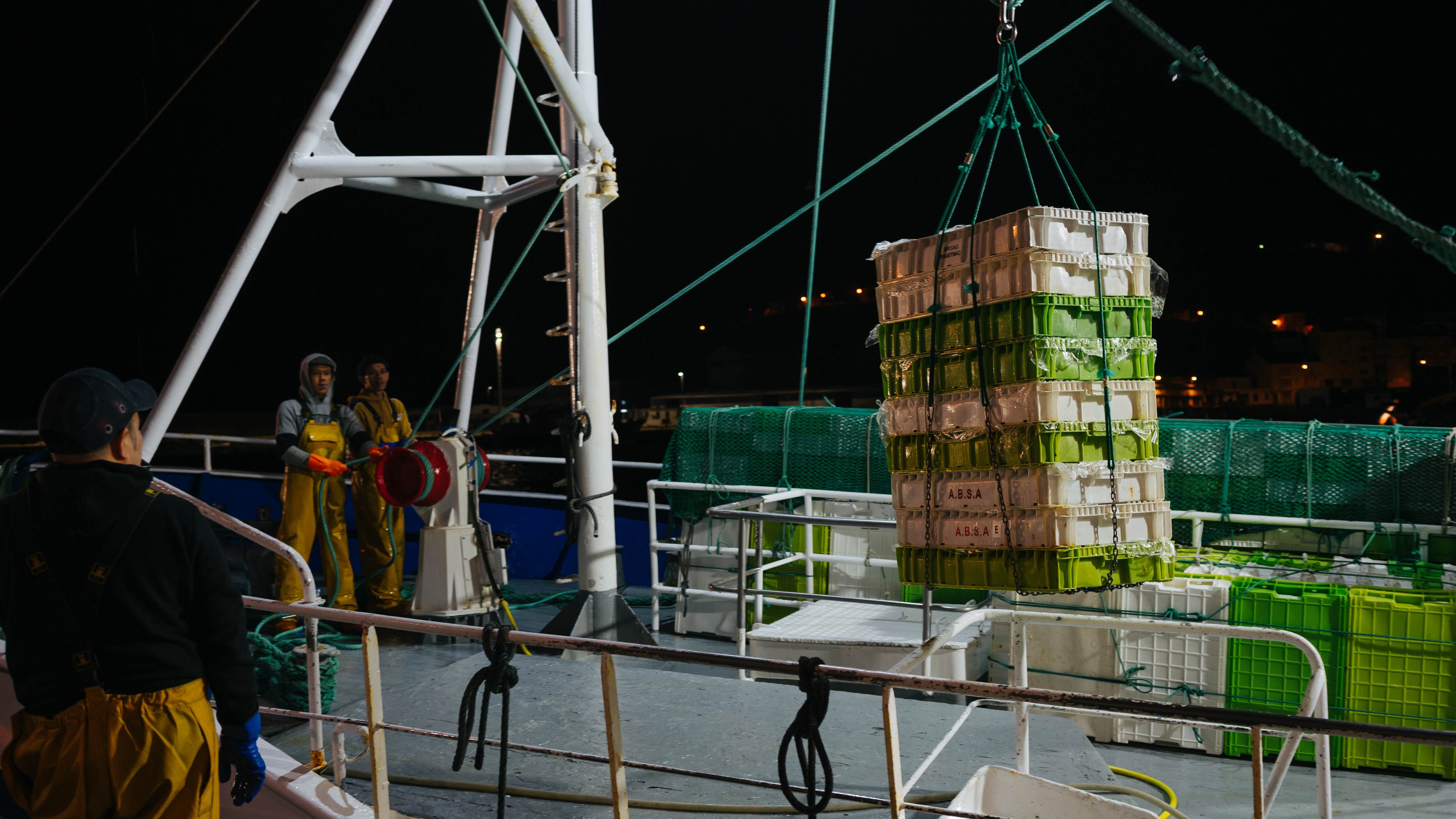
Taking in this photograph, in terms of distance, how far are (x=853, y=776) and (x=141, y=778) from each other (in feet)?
9.51

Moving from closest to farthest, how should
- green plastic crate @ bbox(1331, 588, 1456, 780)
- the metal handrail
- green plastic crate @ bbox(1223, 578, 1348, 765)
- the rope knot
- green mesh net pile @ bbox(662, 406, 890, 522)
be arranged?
the metal handrail < the rope knot < green plastic crate @ bbox(1331, 588, 1456, 780) < green plastic crate @ bbox(1223, 578, 1348, 765) < green mesh net pile @ bbox(662, 406, 890, 522)

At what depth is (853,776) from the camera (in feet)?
14.8

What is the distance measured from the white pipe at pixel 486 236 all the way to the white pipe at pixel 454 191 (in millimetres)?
93

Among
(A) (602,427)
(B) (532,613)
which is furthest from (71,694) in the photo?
(B) (532,613)

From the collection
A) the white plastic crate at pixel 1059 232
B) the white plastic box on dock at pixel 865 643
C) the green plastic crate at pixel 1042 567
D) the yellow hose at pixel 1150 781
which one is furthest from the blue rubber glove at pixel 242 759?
the yellow hose at pixel 1150 781

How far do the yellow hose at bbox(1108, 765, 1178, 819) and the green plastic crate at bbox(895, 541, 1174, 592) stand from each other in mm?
2209

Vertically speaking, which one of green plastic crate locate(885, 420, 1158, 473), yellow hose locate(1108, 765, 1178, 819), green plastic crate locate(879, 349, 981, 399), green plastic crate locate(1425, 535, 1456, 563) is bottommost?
yellow hose locate(1108, 765, 1178, 819)

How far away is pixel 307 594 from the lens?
516 cm

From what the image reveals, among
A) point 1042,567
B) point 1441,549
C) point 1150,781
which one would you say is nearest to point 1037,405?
point 1042,567

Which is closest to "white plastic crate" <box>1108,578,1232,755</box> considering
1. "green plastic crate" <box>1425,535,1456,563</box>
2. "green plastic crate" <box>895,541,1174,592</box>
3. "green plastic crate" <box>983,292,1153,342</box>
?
"green plastic crate" <box>1425,535,1456,563</box>

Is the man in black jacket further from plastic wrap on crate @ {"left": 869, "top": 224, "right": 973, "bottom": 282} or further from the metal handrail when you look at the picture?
plastic wrap on crate @ {"left": 869, "top": 224, "right": 973, "bottom": 282}

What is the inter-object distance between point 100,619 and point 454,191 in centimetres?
596

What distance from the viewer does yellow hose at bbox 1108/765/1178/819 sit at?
5.68m

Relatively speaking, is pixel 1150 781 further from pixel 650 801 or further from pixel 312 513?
pixel 312 513
